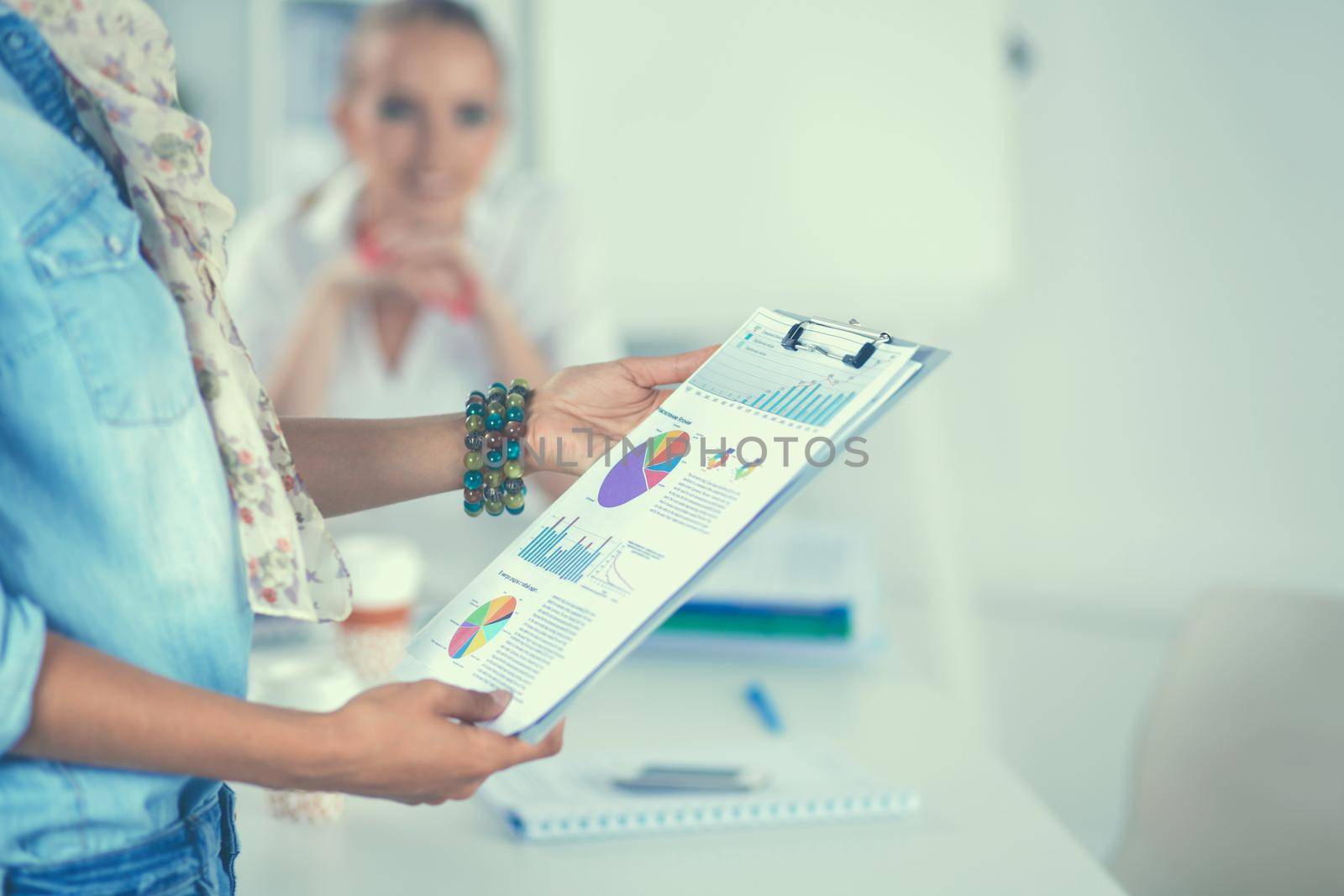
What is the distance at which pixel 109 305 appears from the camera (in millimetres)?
521

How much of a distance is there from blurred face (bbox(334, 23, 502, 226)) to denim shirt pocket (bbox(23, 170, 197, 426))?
4.86ft

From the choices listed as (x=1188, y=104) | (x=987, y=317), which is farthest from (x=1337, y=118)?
(x=987, y=317)

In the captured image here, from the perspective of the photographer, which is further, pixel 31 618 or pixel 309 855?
pixel 309 855

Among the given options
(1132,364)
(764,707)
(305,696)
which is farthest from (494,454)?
(1132,364)

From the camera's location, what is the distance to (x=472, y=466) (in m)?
0.78

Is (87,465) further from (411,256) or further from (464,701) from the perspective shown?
(411,256)

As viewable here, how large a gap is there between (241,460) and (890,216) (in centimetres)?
152

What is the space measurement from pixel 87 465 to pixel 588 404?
0.35 meters

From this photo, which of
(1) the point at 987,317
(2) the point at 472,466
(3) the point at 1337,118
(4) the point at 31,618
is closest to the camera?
(4) the point at 31,618

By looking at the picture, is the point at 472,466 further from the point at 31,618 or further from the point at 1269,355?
the point at 1269,355

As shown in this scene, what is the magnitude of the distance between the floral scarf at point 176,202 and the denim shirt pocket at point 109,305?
0.05 meters

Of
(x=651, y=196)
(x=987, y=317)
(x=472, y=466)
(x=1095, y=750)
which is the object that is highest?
(x=472, y=466)

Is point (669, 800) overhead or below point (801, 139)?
below

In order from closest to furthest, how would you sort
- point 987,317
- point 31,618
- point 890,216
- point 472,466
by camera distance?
point 31,618
point 472,466
point 890,216
point 987,317
